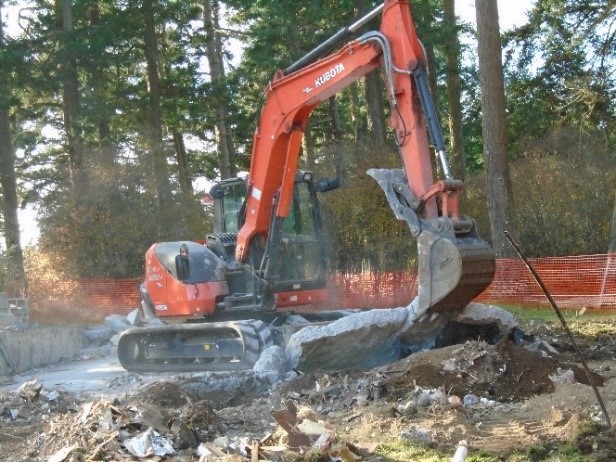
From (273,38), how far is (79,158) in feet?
20.7

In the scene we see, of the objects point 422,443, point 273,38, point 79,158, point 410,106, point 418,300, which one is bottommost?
point 422,443

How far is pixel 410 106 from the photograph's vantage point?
11219mm

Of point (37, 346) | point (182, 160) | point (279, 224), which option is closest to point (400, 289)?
point (279, 224)

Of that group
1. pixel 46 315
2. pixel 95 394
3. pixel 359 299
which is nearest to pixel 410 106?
pixel 95 394

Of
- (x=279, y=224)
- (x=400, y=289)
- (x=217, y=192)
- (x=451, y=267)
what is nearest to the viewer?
(x=451, y=267)

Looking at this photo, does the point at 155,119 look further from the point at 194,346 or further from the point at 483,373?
the point at 483,373

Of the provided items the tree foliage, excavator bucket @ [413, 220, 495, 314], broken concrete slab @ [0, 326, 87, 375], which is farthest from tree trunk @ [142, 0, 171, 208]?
excavator bucket @ [413, 220, 495, 314]

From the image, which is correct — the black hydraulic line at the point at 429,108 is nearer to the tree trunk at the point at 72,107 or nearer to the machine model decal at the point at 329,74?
the machine model decal at the point at 329,74

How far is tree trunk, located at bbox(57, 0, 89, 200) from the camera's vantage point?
2570 cm

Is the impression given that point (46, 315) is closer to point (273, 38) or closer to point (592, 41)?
point (273, 38)

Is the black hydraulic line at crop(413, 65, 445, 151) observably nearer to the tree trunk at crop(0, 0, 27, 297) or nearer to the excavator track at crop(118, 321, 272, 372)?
the excavator track at crop(118, 321, 272, 372)

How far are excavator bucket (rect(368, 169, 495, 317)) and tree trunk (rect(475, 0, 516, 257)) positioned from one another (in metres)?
8.16

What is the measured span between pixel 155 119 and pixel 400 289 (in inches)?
421

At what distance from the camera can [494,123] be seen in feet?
62.5
